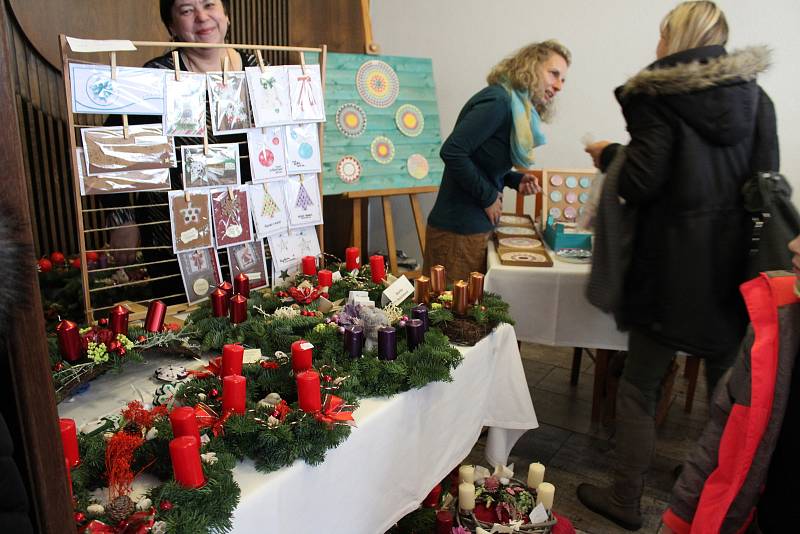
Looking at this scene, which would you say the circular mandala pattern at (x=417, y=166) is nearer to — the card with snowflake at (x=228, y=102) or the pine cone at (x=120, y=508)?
the card with snowflake at (x=228, y=102)

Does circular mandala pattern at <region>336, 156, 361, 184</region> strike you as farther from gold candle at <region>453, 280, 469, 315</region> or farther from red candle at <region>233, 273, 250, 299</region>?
gold candle at <region>453, 280, 469, 315</region>

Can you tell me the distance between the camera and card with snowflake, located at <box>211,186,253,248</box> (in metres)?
1.60

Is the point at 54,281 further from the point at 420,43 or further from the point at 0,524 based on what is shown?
the point at 420,43

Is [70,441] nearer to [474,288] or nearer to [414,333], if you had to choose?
[414,333]

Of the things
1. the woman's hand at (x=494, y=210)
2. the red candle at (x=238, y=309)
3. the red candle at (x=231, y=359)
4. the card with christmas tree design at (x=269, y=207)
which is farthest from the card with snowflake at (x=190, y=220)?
the woman's hand at (x=494, y=210)

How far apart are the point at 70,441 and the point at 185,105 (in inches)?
37.7

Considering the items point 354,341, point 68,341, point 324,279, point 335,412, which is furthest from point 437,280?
point 68,341

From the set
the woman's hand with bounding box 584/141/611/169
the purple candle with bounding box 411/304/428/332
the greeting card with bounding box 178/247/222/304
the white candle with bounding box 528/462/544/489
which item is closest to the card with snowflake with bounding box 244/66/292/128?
the greeting card with bounding box 178/247/222/304

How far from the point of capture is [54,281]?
1843 mm

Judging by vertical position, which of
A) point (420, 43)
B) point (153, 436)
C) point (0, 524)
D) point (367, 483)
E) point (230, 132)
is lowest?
point (367, 483)

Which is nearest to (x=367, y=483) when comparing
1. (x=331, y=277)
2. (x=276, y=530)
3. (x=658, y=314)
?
(x=276, y=530)

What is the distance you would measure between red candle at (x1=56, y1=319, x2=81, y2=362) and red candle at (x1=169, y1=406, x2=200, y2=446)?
1.32 ft

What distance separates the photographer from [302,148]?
1736 millimetres

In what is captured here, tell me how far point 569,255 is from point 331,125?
4.92 ft
